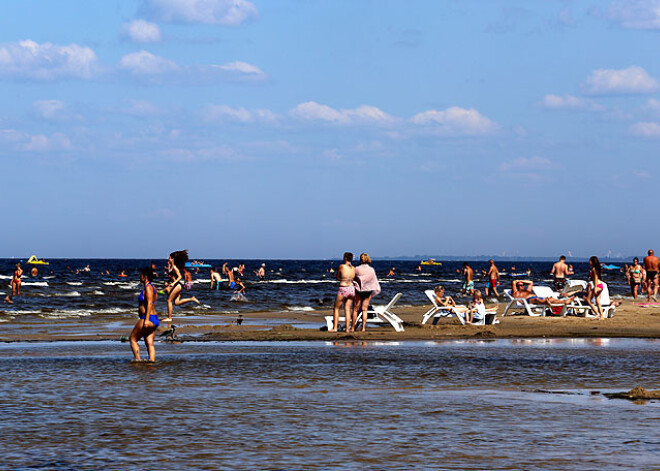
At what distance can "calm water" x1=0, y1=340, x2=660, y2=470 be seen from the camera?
285 inches

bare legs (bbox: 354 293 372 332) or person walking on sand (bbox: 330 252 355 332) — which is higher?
person walking on sand (bbox: 330 252 355 332)

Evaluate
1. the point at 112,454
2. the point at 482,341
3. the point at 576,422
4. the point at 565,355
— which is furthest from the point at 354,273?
the point at 112,454

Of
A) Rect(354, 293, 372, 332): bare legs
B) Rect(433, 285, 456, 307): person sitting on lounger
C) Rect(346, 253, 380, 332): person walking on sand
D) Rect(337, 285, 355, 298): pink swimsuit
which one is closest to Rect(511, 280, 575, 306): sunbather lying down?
Rect(433, 285, 456, 307): person sitting on lounger

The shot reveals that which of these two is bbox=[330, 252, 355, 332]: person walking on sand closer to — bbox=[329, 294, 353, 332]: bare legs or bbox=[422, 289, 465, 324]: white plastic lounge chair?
bbox=[329, 294, 353, 332]: bare legs

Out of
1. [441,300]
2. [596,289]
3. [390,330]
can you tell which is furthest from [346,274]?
[596,289]

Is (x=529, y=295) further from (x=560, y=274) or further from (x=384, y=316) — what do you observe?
(x=384, y=316)

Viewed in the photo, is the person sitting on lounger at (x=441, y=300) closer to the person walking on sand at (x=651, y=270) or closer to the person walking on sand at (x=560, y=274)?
the person walking on sand at (x=560, y=274)

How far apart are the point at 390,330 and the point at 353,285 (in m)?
2.21

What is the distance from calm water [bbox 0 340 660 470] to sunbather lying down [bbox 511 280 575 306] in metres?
9.31

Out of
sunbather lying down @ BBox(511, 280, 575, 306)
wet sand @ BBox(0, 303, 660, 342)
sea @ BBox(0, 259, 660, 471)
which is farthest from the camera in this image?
sunbather lying down @ BBox(511, 280, 575, 306)

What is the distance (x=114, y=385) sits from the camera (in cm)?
1173

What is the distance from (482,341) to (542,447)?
12.2 meters

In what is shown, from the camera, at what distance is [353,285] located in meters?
20.6

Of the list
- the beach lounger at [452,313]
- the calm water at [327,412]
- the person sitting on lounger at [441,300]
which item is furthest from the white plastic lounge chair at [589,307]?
the calm water at [327,412]
